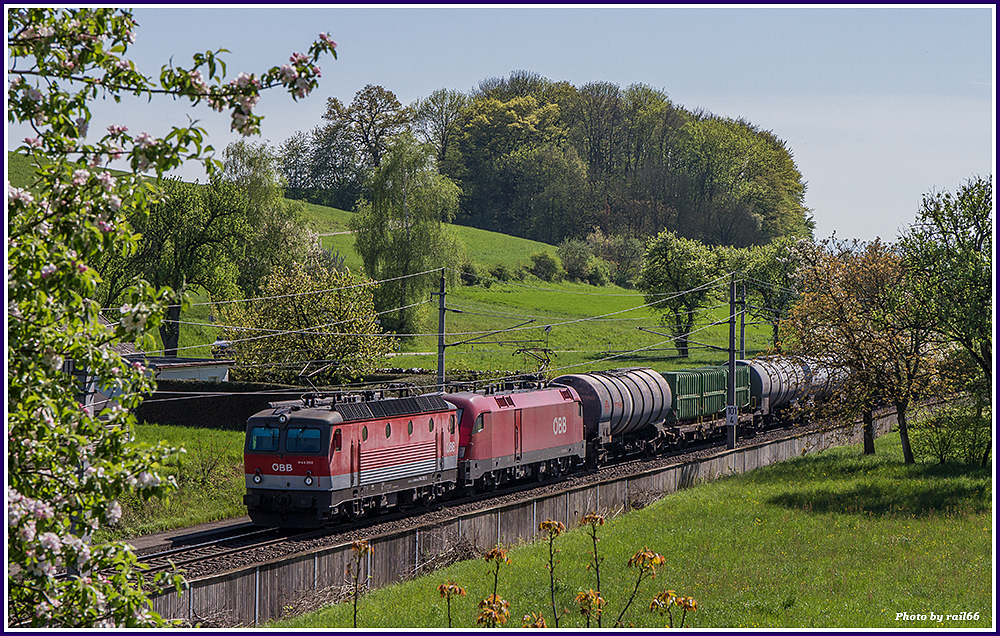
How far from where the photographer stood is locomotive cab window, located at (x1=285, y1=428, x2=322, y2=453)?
79.9ft

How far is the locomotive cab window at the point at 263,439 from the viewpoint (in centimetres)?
2483

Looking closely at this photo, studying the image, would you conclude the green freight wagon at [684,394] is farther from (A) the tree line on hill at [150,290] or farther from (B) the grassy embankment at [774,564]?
(B) the grassy embankment at [774,564]

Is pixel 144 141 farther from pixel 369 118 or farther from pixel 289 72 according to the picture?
pixel 369 118

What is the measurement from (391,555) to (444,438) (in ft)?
27.2

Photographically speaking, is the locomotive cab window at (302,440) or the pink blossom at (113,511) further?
the locomotive cab window at (302,440)

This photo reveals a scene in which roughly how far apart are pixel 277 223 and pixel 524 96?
88660 millimetres

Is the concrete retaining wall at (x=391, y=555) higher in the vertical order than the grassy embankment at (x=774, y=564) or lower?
higher

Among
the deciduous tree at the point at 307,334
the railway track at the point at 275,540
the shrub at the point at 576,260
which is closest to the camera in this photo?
the railway track at the point at 275,540

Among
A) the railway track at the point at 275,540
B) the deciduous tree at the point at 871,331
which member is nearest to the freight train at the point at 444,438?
the railway track at the point at 275,540

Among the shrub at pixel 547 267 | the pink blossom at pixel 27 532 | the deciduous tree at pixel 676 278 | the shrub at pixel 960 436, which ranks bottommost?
the shrub at pixel 960 436

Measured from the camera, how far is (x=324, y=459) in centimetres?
2412

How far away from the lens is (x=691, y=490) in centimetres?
3319

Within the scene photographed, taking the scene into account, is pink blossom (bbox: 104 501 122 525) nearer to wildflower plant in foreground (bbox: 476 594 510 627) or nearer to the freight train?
wildflower plant in foreground (bbox: 476 594 510 627)

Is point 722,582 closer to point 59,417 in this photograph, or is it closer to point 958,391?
point 59,417
